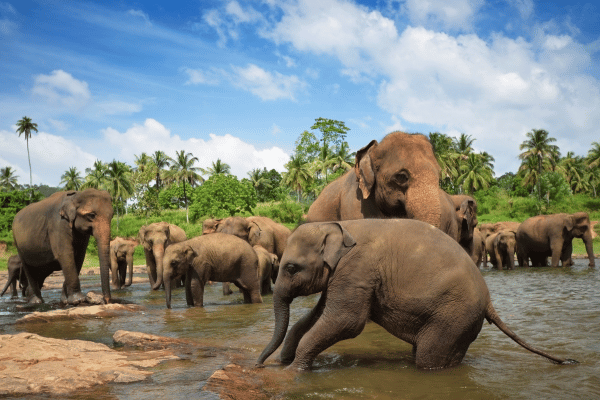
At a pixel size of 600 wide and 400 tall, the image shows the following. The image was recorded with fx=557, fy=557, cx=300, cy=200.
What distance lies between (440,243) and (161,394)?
2922 mm

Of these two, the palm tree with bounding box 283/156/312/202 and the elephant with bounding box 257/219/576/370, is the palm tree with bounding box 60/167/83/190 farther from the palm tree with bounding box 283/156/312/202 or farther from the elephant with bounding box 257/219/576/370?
the elephant with bounding box 257/219/576/370

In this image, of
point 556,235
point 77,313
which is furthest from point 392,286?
point 556,235

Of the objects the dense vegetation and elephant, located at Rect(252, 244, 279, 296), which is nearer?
elephant, located at Rect(252, 244, 279, 296)

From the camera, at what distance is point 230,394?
4.58 metres

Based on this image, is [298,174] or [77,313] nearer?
[77,313]

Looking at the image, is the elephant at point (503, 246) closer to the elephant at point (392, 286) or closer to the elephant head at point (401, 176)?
the elephant head at point (401, 176)

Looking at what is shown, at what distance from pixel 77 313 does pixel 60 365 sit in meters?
5.30

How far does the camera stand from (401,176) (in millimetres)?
6930

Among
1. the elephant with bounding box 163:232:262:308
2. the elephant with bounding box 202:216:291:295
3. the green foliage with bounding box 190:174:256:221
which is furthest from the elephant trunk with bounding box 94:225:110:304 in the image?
the green foliage with bounding box 190:174:256:221

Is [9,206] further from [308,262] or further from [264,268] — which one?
[308,262]

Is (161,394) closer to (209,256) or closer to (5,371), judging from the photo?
(5,371)

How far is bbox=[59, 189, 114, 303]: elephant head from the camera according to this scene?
12.1 metres

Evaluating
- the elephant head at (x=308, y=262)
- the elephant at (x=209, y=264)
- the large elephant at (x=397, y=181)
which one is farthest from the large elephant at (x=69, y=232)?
the elephant head at (x=308, y=262)

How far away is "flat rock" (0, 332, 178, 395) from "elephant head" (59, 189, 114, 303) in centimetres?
571
